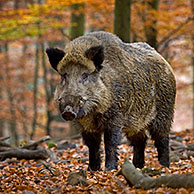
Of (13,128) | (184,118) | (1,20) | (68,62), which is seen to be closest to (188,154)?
(68,62)

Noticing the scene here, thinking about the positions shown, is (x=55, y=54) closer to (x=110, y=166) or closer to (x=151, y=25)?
(x=110, y=166)

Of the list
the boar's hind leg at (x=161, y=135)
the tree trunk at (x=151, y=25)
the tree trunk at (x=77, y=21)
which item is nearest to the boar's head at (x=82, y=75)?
the boar's hind leg at (x=161, y=135)

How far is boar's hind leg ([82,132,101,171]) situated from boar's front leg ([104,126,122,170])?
34cm

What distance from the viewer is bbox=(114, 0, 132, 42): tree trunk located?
388 inches

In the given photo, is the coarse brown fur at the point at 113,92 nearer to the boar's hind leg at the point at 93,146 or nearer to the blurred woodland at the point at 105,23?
the boar's hind leg at the point at 93,146

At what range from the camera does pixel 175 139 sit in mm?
10148

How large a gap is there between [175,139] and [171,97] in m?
3.03

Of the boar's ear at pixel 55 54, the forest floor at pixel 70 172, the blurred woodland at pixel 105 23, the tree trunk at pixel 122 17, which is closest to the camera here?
the forest floor at pixel 70 172

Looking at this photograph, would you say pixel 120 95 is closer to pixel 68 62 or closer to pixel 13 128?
pixel 68 62

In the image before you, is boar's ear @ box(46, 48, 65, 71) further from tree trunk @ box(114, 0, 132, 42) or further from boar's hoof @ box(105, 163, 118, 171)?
tree trunk @ box(114, 0, 132, 42)

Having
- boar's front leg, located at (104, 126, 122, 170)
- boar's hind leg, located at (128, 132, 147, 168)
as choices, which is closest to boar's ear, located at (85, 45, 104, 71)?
boar's front leg, located at (104, 126, 122, 170)

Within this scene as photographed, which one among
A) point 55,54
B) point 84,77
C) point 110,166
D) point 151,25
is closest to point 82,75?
point 84,77

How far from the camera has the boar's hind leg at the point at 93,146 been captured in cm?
654

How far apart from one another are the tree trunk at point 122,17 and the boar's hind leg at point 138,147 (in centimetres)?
333
